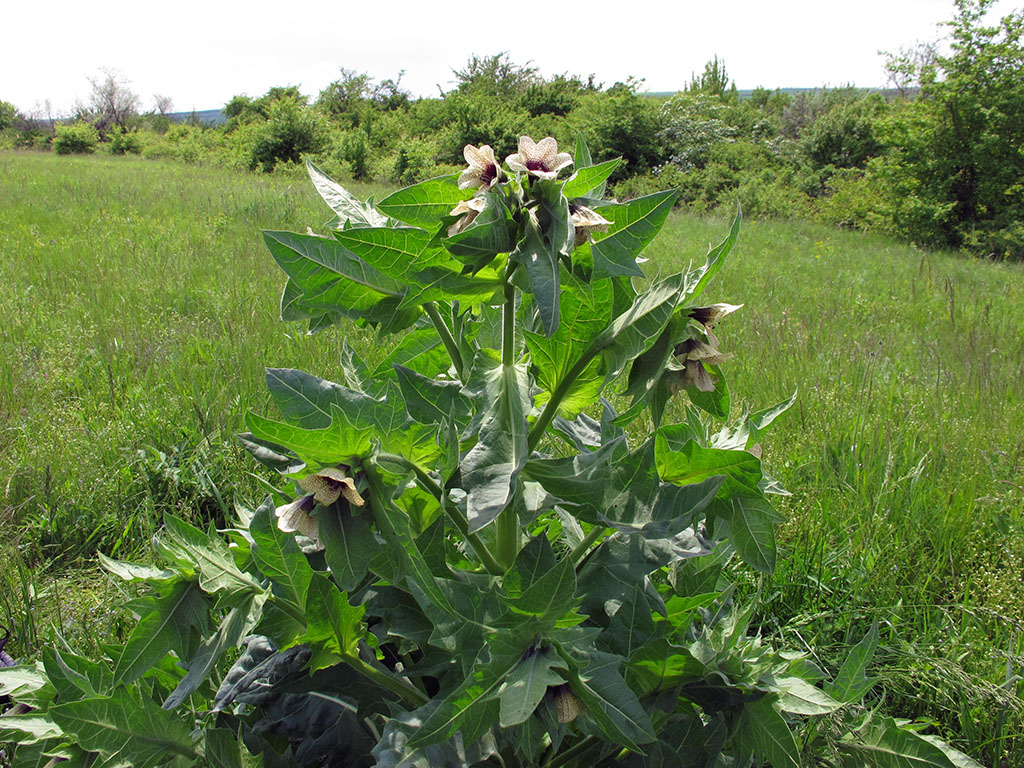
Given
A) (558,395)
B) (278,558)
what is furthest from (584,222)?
(278,558)

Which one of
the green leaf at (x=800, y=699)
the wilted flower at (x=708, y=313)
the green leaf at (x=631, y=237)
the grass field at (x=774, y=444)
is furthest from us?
the grass field at (x=774, y=444)

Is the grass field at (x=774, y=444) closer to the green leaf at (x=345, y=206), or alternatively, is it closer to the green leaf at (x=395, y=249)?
the green leaf at (x=345, y=206)

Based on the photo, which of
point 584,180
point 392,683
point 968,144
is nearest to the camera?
point 584,180

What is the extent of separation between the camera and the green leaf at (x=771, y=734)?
1055mm

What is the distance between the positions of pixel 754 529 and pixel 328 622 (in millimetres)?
686

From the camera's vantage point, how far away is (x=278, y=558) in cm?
98

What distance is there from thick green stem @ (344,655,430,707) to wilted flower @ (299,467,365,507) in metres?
0.44

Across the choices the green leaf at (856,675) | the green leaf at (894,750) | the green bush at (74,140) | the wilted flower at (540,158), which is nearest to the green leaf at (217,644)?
the wilted flower at (540,158)

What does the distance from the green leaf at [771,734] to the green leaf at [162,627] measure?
0.91 meters

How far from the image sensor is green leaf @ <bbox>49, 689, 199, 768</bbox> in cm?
101

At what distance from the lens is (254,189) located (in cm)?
1116

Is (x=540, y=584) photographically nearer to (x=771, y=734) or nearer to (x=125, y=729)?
(x=771, y=734)

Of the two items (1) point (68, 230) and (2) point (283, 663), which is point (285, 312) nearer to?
(2) point (283, 663)

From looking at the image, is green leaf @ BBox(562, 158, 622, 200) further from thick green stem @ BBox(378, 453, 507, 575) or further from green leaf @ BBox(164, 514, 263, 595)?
green leaf @ BBox(164, 514, 263, 595)
